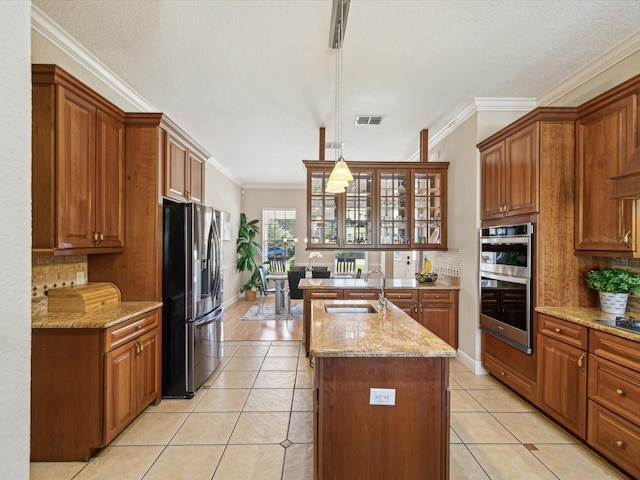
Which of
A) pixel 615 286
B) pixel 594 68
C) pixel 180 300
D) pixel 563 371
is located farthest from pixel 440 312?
pixel 180 300

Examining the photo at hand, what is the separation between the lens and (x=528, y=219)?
278 centimetres

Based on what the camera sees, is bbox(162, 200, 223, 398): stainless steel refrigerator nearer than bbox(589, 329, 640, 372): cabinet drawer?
No

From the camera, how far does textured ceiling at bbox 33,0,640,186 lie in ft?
7.15

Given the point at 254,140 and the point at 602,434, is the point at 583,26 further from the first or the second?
the point at 254,140

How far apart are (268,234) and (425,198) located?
5.02m

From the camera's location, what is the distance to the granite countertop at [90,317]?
2096 millimetres

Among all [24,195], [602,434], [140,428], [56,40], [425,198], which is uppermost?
[56,40]

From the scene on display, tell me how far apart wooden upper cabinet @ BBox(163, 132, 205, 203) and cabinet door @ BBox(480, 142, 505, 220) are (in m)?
3.12

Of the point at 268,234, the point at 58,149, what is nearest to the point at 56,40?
the point at 58,149

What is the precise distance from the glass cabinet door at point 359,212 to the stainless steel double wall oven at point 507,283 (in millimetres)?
1488

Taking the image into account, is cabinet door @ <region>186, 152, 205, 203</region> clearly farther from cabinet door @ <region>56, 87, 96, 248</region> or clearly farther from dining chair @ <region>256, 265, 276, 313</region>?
dining chair @ <region>256, 265, 276, 313</region>

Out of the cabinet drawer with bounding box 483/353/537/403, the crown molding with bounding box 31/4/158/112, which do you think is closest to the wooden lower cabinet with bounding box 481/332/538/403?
the cabinet drawer with bounding box 483/353/537/403

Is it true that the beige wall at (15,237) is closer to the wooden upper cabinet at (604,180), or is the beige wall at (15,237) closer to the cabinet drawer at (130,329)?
the cabinet drawer at (130,329)

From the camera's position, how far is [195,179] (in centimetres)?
367
